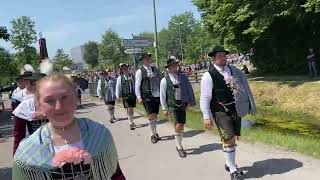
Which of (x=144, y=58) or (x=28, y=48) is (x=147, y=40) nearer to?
(x=144, y=58)

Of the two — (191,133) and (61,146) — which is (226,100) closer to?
(61,146)

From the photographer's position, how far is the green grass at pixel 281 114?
1324 centimetres

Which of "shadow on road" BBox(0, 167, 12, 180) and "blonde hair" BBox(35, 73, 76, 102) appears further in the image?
"shadow on road" BBox(0, 167, 12, 180)

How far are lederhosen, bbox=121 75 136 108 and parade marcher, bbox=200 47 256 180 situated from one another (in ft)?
26.3

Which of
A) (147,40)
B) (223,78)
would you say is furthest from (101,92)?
(223,78)

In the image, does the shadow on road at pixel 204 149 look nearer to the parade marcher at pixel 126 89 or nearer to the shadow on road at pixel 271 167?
the shadow on road at pixel 271 167

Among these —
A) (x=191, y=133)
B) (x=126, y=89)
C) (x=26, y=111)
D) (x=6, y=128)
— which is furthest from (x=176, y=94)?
(x=6, y=128)

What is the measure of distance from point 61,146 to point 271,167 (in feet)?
18.7

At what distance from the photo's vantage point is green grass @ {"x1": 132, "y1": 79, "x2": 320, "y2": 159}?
13.2 metres

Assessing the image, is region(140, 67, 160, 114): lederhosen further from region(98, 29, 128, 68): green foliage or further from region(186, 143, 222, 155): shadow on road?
region(98, 29, 128, 68): green foliage

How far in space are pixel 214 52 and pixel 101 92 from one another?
1244 cm

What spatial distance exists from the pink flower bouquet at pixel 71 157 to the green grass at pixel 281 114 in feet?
24.8

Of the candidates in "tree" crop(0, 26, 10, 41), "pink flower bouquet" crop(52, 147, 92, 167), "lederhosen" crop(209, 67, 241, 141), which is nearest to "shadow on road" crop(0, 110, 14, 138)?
"tree" crop(0, 26, 10, 41)

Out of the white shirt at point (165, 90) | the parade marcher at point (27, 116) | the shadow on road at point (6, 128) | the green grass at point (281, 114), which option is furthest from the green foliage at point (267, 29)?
the parade marcher at point (27, 116)
